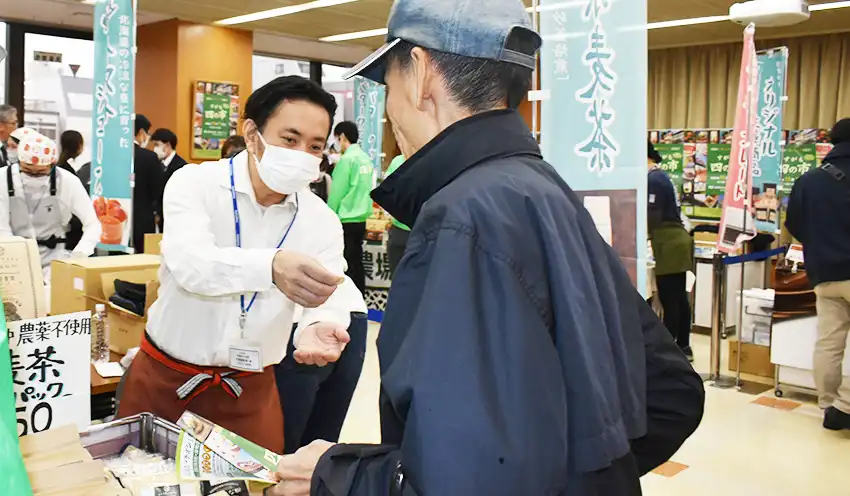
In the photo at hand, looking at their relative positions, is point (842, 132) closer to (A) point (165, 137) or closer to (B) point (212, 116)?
(A) point (165, 137)

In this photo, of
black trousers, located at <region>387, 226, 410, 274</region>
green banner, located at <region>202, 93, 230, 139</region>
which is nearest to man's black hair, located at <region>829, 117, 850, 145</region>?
black trousers, located at <region>387, 226, 410, 274</region>

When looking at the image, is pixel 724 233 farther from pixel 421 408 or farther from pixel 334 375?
pixel 421 408

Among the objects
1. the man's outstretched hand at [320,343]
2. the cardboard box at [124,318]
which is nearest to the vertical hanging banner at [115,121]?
the cardboard box at [124,318]

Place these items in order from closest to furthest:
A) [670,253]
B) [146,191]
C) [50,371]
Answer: [50,371], [670,253], [146,191]

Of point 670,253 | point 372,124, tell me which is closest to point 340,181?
point 670,253

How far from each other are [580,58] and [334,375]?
131 cm

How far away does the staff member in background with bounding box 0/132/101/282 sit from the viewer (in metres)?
4.04

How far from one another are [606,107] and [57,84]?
9716mm

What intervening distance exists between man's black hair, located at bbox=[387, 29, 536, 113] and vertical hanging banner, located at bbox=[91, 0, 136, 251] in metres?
4.07

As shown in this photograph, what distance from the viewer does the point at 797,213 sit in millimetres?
4684

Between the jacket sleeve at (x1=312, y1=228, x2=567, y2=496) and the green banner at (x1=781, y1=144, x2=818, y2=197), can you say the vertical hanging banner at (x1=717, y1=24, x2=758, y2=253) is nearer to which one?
the green banner at (x1=781, y1=144, x2=818, y2=197)

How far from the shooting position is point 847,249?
4.40 m

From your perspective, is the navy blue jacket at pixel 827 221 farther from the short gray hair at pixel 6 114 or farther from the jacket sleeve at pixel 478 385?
the short gray hair at pixel 6 114

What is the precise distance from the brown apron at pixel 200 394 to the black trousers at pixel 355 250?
5086 mm
